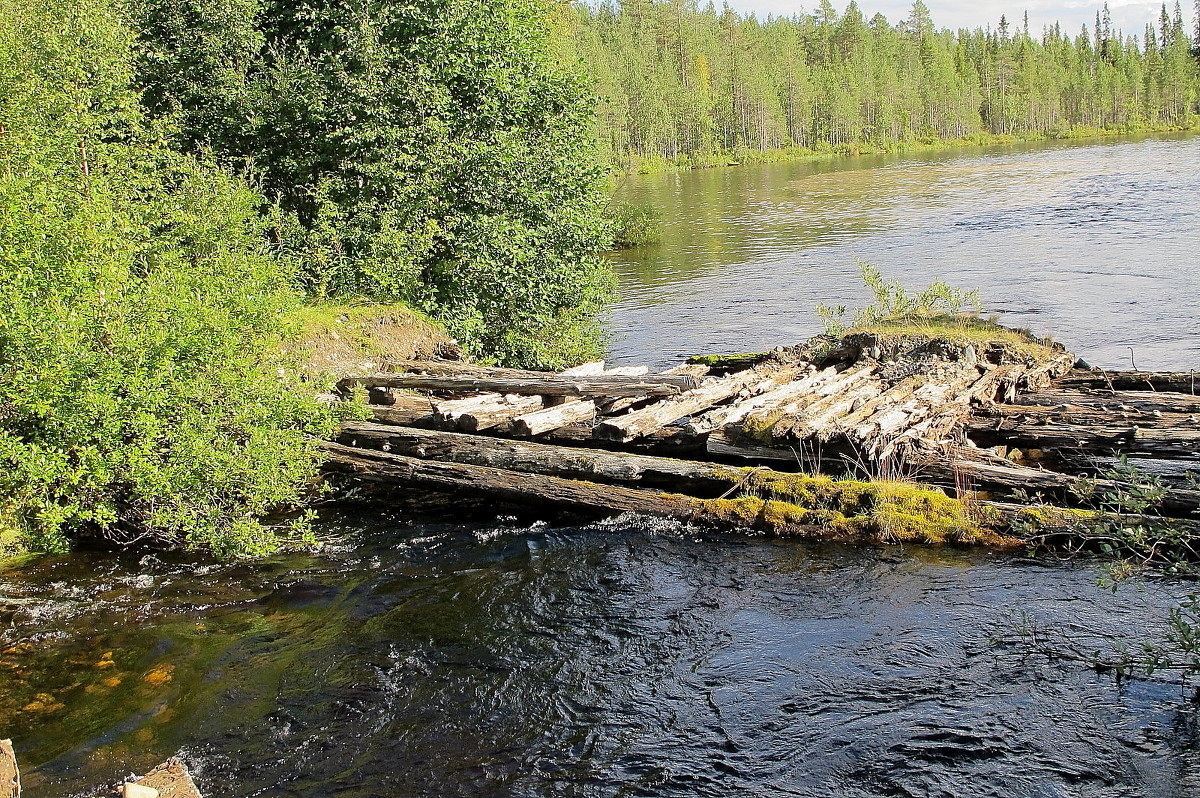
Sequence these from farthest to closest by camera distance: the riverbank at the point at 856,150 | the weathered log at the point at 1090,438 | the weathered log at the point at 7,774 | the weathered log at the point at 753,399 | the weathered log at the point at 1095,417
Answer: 1. the riverbank at the point at 856,150
2. the weathered log at the point at 753,399
3. the weathered log at the point at 1095,417
4. the weathered log at the point at 1090,438
5. the weathered log at the point at 7,774

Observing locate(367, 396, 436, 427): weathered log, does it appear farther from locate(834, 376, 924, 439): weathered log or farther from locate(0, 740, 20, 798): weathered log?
locate(0, 740, 20, 798): weathered log

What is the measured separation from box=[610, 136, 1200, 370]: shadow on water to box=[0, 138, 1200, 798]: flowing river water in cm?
1136

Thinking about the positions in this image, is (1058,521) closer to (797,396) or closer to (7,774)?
(797,396)

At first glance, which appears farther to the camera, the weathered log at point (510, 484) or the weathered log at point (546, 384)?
the weathered log at point (546, 384)

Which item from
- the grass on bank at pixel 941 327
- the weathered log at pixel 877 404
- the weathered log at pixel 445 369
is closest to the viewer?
the weathered log at pixel 877 404

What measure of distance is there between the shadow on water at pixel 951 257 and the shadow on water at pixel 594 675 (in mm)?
11764

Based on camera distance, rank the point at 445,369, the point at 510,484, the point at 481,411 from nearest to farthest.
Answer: the point at 510,484 < the point at 481,411 < the point at 445,369

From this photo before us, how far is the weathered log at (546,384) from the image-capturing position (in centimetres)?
1263

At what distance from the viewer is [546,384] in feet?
43.1

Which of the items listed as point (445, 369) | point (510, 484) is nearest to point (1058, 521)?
point (510, 484)

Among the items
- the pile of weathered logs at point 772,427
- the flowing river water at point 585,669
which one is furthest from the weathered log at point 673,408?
the flowing river water at point 585,669

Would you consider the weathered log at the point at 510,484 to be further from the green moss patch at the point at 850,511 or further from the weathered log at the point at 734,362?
the weathered log at the point at 734,362

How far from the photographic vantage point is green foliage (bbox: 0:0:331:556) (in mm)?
9336

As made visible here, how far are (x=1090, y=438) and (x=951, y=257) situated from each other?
22.7 m
